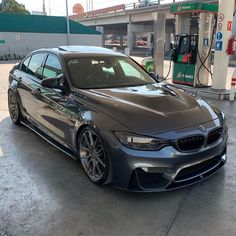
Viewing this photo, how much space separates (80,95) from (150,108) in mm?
920

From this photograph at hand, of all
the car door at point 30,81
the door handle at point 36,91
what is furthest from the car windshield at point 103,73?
the car door at point 30,81

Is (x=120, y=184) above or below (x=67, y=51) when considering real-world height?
below

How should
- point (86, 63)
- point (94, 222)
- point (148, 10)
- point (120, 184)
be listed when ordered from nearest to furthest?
point (94, 222) → point (120, 184) → point (86, 63) → point (148, 10)

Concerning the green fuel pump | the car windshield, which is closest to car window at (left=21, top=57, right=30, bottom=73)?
the car windshield

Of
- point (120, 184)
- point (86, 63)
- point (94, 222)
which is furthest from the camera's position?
point (86, 63)

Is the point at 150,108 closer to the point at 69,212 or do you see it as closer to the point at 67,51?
the point at 69,212

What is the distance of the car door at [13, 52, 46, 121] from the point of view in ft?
15.8

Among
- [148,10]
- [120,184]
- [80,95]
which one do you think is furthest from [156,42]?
[148,10]

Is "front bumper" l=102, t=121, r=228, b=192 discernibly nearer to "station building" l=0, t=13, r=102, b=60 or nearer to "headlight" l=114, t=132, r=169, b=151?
"headlight" l=114, t=132, r=169, b=151

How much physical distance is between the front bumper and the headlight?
1.6 inches

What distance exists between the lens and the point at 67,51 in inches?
177

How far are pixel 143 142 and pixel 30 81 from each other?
275 centimetres

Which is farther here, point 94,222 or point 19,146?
point 19,146

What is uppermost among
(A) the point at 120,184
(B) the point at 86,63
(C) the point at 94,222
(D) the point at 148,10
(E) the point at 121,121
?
(D) the point at 148,10
